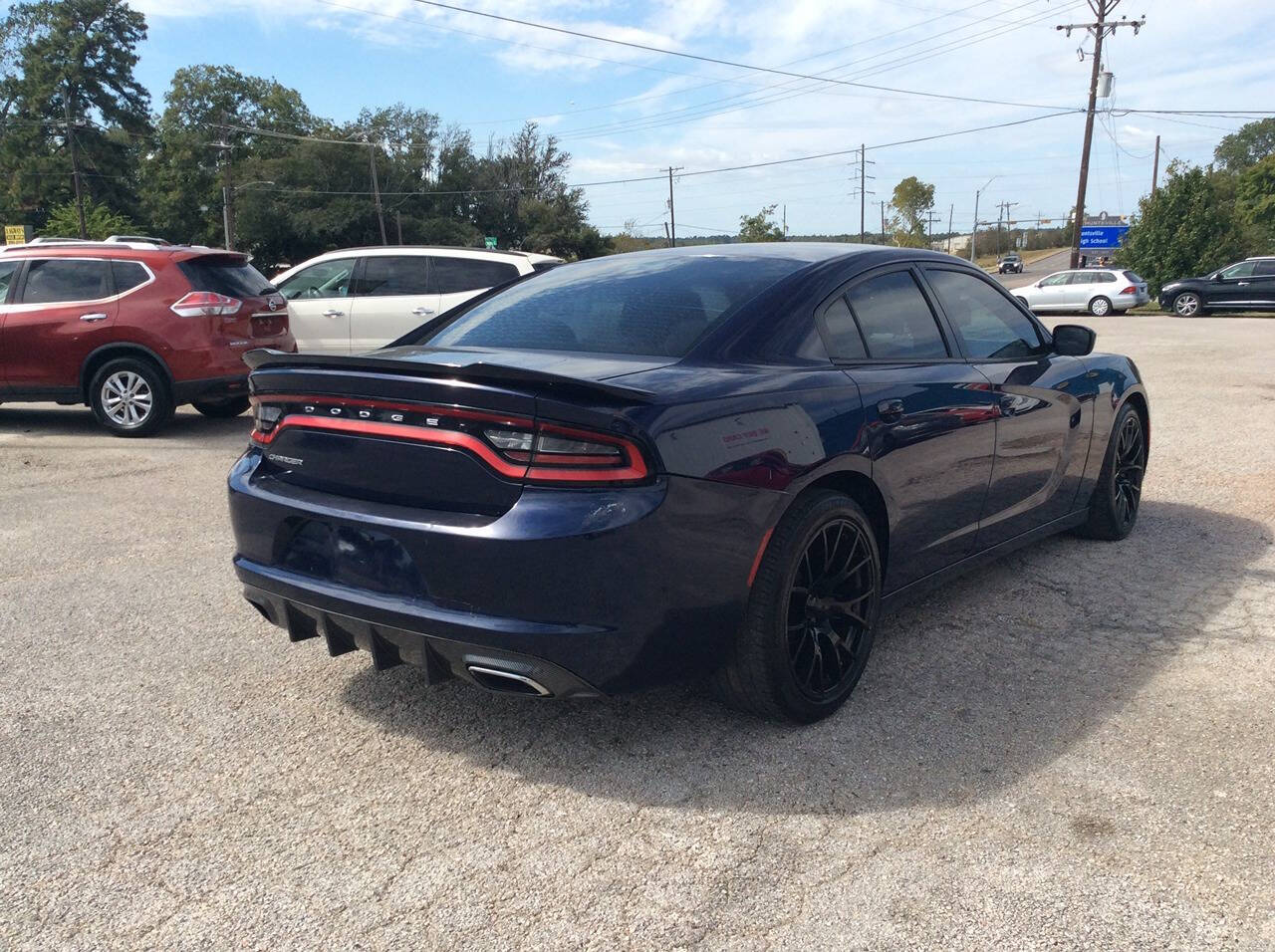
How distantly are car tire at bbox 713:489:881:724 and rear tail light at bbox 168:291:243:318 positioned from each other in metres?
7.22

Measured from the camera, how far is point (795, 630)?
323cm

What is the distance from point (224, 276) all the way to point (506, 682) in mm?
7624

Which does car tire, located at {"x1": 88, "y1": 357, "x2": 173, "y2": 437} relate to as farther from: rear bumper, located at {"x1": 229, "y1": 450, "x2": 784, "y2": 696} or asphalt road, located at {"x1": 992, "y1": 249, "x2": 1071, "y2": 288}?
asphalt road, located at {"x1": 992, "y1": 249, "x2": 1071, "y2": 288}

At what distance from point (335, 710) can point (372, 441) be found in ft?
3.31

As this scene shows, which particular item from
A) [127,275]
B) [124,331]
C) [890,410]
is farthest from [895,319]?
[127,275]

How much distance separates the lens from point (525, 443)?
2.79 meters

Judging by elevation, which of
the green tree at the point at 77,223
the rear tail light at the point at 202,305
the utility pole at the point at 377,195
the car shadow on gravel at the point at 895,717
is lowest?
the car shadow on gravel at the point at 895,717

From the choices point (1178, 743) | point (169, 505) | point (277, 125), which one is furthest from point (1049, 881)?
point (277, 125)

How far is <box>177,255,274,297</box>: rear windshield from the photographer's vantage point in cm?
915

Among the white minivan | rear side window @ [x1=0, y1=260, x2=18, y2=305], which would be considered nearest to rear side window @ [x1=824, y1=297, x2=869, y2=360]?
the white minivan

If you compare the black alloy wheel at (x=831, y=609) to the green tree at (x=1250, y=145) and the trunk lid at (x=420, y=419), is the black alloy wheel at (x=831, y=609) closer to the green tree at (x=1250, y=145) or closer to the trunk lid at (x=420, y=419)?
the trunk lid at (x=420, y=419)

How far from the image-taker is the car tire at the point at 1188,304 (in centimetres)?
2952

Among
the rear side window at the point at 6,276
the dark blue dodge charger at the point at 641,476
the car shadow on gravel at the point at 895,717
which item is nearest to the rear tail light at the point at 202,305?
the rear side window at the point at 6,276

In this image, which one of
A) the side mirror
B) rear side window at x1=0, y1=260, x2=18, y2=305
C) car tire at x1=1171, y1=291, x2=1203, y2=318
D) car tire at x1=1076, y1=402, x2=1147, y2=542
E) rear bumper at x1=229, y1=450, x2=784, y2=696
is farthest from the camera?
car tire at x1=1171, y1=291, x2=1203, y2=318
